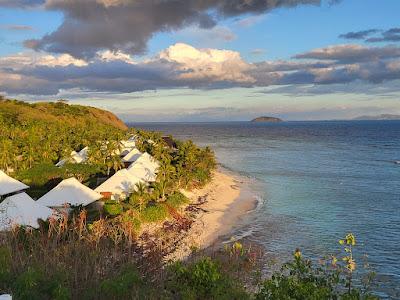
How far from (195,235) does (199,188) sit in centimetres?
1974

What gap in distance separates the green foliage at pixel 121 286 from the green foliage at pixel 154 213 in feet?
83.2

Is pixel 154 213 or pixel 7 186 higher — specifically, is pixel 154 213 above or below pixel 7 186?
below

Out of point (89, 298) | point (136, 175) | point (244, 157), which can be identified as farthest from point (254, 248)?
point (244, 157)

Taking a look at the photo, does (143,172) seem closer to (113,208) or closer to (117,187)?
(117,187)

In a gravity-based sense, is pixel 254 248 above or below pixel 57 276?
below

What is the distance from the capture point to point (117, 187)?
139 ft

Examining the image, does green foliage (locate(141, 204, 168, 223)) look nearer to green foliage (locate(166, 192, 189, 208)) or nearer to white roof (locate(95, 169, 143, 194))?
green foliage (locate(166, 192, 189, 208))

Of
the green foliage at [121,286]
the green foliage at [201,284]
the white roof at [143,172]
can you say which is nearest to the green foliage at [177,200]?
the white roof at [143,172]

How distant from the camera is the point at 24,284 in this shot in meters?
11.1

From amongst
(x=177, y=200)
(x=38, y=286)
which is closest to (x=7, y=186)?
(x=177, y=200)

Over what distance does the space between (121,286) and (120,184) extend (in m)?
32.3

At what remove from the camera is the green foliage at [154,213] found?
37.1 meters

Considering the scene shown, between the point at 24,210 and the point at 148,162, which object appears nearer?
the point at 24,210

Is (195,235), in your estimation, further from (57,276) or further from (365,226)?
(57,276)
